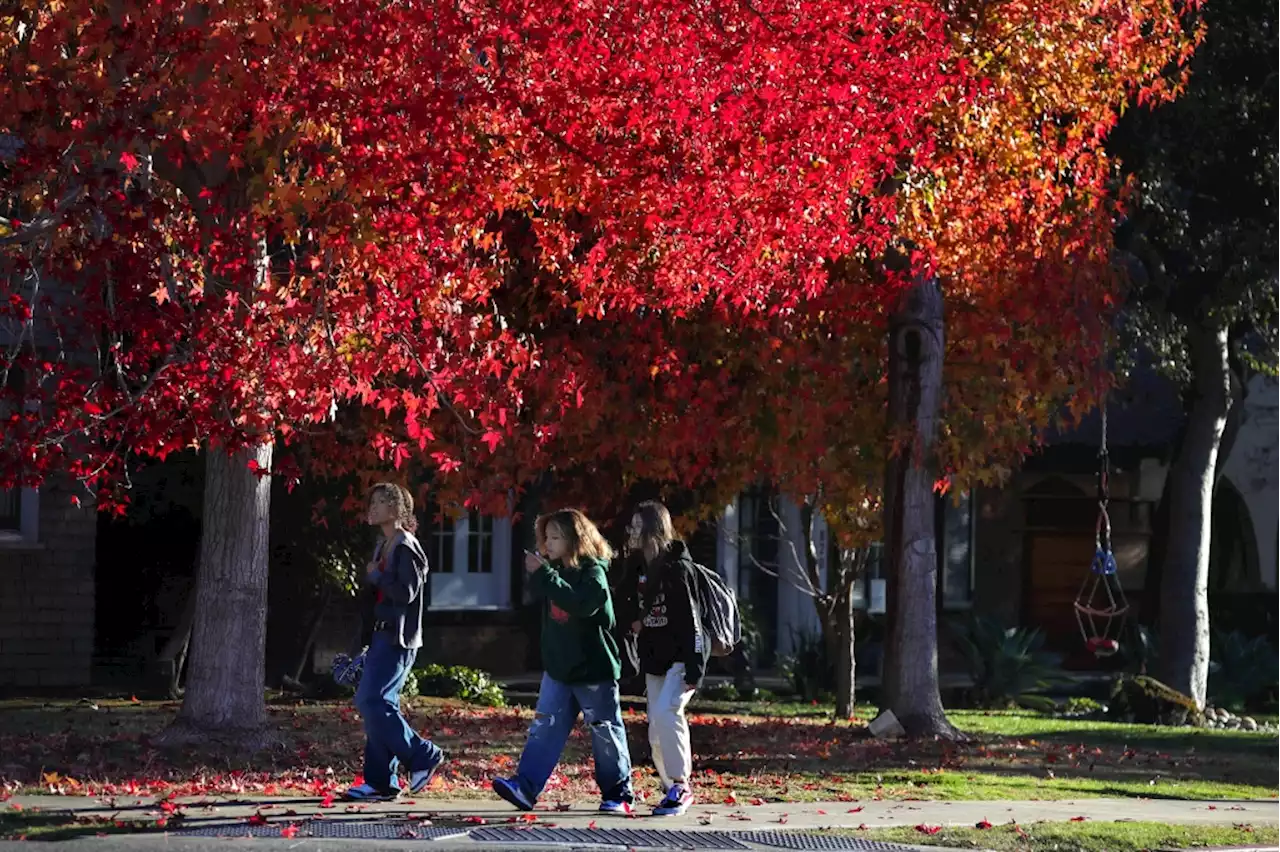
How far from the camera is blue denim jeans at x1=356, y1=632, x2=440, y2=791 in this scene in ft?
38.4

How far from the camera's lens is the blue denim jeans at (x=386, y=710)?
1170 centimetres

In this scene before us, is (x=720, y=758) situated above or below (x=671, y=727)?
below

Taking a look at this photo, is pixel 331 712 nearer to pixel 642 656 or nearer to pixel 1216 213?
pixel 642 656

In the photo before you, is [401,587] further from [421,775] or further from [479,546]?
[479,546]

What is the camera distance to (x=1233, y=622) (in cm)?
3541

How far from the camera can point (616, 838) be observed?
36.1ft

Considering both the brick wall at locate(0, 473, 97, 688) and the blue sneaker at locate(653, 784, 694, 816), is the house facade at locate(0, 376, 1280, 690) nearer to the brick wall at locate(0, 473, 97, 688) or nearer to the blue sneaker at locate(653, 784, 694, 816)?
the brick wall at locate(0, 473, 97, 688)

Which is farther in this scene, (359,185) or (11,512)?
(11,512)

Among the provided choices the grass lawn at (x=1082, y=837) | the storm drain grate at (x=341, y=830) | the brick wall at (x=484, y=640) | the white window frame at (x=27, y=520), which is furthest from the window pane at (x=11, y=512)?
the grass lawn at (x=1082, y=837)

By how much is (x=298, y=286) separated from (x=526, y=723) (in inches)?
232

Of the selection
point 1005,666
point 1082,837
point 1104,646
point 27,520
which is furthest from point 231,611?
point 1005,666

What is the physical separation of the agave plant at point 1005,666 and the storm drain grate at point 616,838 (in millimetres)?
16787

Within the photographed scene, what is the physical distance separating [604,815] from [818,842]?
140 cm

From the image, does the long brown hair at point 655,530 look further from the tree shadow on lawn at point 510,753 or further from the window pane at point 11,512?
the window pane at point 11,512
